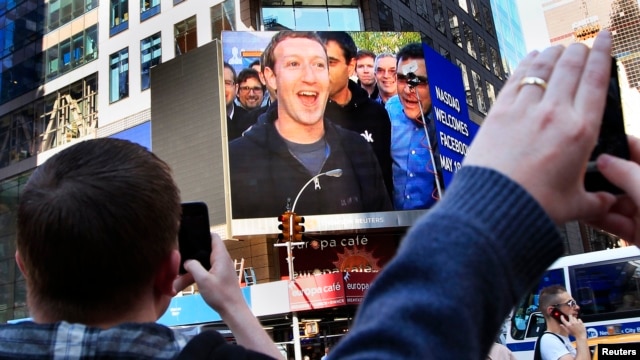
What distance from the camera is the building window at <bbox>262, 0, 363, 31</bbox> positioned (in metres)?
29.4

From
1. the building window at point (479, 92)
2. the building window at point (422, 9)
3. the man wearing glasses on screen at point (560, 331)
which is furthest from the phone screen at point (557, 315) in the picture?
the building window at point (479, 92)

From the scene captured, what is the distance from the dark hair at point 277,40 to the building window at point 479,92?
52.7 feet

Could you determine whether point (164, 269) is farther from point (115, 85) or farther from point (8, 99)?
point (8, 99)

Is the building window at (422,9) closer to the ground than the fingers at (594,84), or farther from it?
farther from it

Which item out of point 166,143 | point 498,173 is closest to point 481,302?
point 498,173

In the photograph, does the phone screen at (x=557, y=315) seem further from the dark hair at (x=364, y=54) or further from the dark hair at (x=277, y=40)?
the dark hair at (x=364, y=54)

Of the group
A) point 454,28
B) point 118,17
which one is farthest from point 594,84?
point 454,28

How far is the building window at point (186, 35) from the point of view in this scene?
30.0 metres

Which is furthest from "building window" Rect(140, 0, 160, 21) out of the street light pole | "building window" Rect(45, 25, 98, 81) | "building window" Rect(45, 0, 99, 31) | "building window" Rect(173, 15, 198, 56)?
the street light pole

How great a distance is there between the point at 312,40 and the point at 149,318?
26.6m

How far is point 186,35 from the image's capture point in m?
30.4

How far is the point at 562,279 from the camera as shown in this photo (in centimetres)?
1166

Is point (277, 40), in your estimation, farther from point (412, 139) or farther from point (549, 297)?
point (549, 297)

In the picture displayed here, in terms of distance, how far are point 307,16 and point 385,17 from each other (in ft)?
15.7
